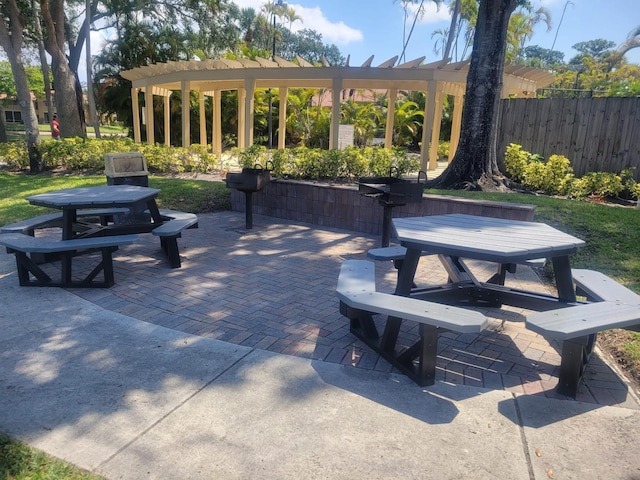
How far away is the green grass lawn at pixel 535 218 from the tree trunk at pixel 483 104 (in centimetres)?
107

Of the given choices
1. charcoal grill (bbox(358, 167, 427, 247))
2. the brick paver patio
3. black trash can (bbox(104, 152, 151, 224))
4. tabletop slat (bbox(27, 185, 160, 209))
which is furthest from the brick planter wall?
tabletop slat (bbox(27, 185, 160, 209))

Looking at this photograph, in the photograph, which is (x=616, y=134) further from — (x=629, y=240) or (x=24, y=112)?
(x=24, y=112)

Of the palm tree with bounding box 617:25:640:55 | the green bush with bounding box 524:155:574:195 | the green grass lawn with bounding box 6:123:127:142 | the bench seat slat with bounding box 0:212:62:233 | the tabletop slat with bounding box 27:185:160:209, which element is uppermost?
the palm tree with bounding box 617:25:640:55

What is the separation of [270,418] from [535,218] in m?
5.00

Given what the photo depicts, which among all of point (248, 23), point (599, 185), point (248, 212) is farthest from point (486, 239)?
point (248, 23)

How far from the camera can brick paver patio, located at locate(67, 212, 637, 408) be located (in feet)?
9.42

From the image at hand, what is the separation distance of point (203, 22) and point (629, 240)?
22171 mm

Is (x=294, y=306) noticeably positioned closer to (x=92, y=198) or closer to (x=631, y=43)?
(x=92, y=198)

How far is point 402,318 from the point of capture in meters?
2.62

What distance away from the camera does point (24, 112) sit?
11.7 m

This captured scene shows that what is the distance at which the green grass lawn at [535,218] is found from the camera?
1938 mm

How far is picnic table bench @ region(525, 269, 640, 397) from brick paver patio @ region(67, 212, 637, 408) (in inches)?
5.2

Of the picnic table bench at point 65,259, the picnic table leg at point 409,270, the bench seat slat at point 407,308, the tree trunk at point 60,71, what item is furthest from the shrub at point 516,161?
the tree trunk at point 60,71

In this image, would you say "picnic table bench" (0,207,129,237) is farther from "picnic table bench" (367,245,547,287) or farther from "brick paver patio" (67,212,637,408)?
"picnic table bench" (367,245,547,287)
